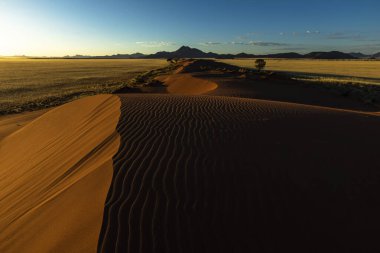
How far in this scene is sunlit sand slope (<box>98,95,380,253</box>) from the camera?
343cm

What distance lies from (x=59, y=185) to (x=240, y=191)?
292 centimetres

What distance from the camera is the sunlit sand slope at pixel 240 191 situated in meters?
3.43

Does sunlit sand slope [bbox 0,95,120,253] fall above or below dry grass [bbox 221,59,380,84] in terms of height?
above

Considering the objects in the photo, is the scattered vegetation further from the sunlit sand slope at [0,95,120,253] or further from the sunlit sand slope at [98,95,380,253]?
the sunlit sand slope at [0,95,120,253]

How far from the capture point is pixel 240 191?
4223 millimetres

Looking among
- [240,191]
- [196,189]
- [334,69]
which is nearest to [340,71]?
[334,69]

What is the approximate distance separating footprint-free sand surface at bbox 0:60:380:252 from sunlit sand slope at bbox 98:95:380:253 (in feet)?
0.05

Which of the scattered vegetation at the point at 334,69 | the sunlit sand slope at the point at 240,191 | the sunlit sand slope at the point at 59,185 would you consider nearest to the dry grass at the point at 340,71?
the scattered vegetation at the point at 334,69

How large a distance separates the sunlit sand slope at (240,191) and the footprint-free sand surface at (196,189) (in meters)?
0.01

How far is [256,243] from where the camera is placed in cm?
338

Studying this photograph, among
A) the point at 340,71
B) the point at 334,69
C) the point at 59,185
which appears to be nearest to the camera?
the point at 59,185

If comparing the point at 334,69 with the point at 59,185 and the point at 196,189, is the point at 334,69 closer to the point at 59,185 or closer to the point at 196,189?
the point at 196,189

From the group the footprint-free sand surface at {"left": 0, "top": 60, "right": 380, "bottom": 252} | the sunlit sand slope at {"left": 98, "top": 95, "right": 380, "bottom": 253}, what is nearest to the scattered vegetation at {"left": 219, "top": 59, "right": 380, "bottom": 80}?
the sunlit sand slope at {"left": 98, "top": 95, "right": 380, "bottom": 253}

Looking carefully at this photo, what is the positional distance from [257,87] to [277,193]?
1893 centimetres
